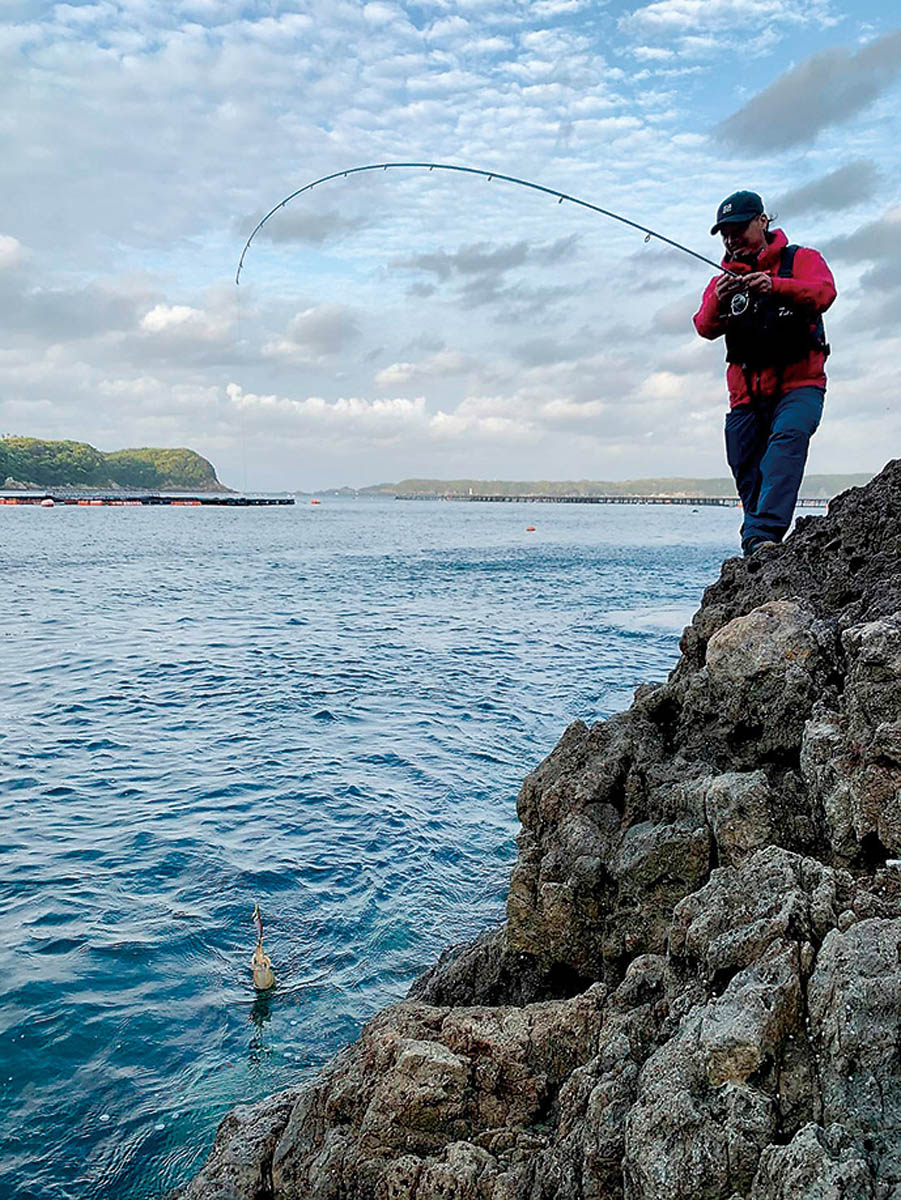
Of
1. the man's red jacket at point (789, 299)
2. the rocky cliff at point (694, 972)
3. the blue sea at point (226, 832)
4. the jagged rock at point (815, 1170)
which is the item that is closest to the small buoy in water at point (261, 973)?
the blue sea at point (226, 832)

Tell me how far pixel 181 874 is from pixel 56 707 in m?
8.74

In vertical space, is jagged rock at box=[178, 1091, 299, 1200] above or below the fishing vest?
below

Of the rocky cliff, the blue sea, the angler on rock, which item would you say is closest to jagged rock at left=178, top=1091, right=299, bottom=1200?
the rocky cliff

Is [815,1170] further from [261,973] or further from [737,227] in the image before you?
[737,227]

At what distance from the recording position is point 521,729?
52.9 ft

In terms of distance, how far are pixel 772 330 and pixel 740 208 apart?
0.97m

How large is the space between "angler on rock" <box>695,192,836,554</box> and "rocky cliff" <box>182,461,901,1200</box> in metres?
0.65

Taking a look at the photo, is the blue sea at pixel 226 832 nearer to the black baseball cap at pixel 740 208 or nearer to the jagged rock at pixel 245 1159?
the jagged rock at pixel 245 1159

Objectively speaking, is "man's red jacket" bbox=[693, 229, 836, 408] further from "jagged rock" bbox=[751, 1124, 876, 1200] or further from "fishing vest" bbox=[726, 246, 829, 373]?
"jagged rock" bbox=[751, 1124, 876, 1200]

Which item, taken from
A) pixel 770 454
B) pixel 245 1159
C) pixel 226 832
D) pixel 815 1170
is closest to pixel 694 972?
pixel 815 1170

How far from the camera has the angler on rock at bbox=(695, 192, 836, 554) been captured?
6.64 metres

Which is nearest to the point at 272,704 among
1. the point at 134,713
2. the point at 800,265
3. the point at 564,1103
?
the point at 134,713

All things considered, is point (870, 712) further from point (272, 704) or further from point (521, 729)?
point (272, 704)

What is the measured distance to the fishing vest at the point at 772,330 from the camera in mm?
6711
